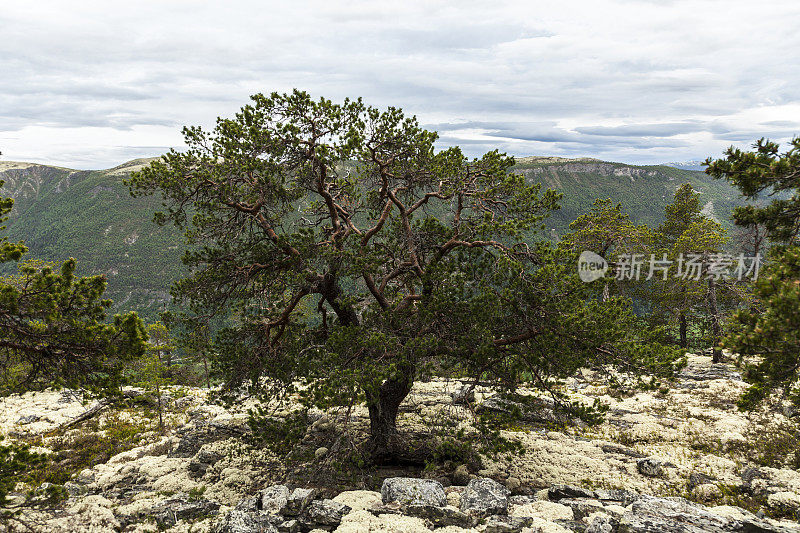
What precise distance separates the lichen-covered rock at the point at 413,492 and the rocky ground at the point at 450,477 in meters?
0.04

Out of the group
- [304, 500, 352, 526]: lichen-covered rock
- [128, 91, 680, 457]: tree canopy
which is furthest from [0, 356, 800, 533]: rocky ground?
[128, 91, 680, 457]: tree canopy

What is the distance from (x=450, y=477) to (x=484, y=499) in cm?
355

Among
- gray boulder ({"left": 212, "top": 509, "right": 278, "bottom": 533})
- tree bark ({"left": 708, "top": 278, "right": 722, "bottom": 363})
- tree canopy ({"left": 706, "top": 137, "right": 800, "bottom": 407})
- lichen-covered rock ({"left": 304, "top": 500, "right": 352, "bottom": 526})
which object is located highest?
tree canopy ({"left": 706, "top": 137, "right": 800, "bottom": 407})

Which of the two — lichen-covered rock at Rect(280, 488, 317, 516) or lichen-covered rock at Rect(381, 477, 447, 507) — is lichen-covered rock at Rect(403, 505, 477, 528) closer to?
lichen-covered rock at Rect(381, 477, 447, 507)

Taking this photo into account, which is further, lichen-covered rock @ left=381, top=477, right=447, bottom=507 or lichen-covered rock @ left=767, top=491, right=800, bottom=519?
lichen-covered rock @ left=767, top=491, right=800, bottom=519

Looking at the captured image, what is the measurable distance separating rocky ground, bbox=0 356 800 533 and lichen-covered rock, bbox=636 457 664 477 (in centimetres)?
3

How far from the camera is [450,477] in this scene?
1247 centimetres

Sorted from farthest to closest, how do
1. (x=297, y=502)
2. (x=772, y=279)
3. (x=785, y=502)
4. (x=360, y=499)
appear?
1. (x=785, y=502)
2. (x=360, y=499)
3. (x=297, y=502)
4. (x=772, y=279)

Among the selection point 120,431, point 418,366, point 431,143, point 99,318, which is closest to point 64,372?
point 99,318

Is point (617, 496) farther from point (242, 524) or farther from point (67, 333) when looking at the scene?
point (67, 333)

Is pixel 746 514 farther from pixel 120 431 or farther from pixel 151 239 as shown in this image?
pixel 151 239

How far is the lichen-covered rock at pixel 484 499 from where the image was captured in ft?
28.8

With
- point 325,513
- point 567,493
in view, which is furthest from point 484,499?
point 325,513

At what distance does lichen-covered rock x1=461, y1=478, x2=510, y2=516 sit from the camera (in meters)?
8.79
